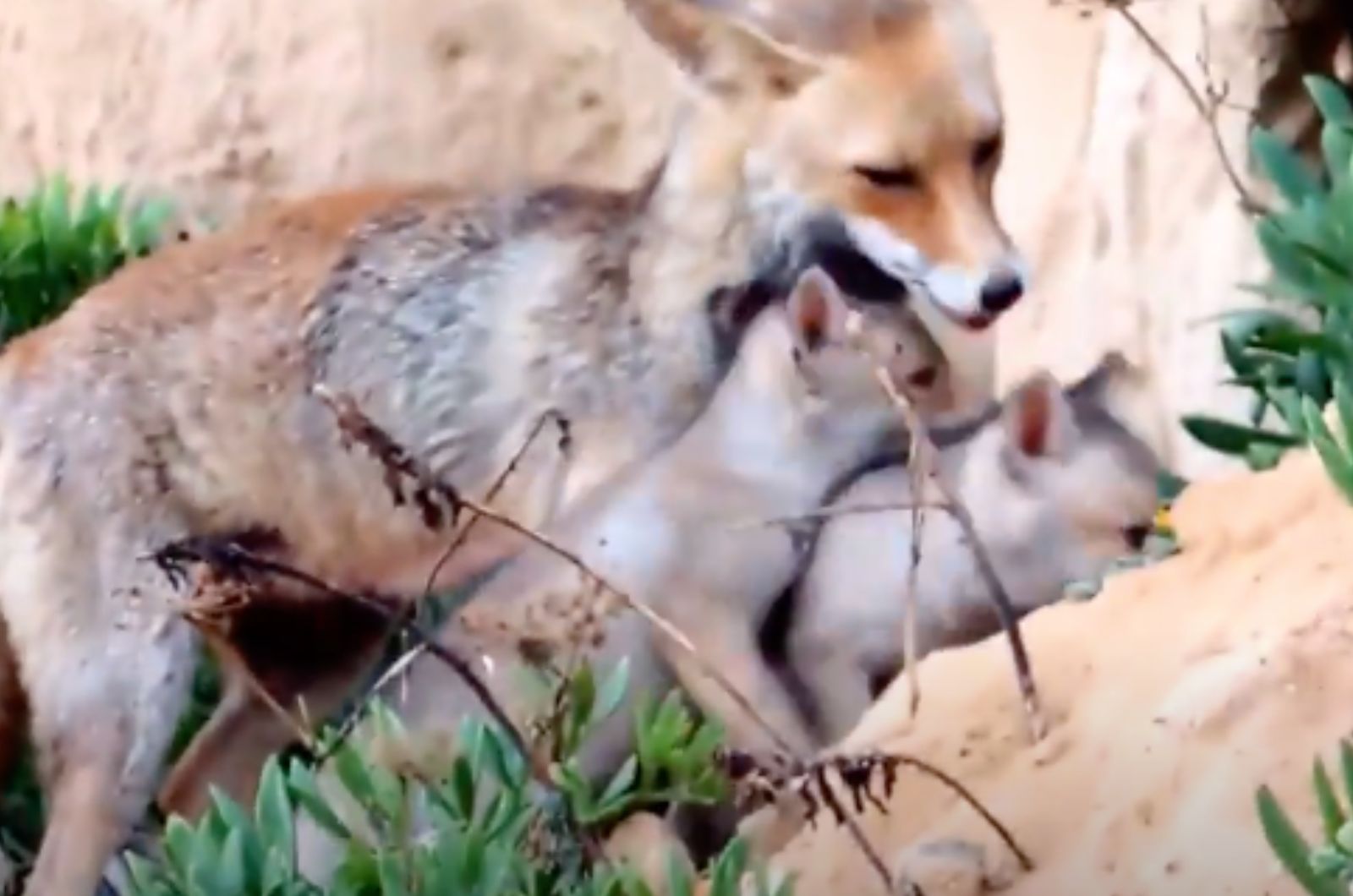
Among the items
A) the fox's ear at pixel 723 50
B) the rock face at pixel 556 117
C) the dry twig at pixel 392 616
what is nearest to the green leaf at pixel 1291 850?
the dry twig at pixel 392 616

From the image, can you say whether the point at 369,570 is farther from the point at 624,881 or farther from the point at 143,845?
the point at 624,881

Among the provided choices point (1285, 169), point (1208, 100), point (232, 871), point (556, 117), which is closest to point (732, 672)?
point (1285, 169)

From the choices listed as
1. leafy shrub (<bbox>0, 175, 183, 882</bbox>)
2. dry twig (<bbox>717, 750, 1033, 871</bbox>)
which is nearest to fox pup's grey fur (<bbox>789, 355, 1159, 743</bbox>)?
dry twig (<bbox>717, 750, 1033, 871</bbox>)

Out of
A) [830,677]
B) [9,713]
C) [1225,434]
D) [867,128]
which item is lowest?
[9,713]

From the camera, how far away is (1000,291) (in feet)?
4.73

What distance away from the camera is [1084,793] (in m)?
1.04

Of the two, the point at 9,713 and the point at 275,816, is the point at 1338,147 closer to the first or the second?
the point at 275,816

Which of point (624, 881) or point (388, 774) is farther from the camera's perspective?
point (388, 774)

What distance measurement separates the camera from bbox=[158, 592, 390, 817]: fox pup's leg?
4.97ft

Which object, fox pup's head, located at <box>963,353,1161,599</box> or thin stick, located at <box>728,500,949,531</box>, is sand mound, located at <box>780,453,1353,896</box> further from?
fox pup's head, located at <box>963,353,1161,599</box>

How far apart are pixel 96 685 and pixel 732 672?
1.39ft

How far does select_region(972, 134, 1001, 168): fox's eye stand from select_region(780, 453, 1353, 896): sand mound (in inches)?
15.0

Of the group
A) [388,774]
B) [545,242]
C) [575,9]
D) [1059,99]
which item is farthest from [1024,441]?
[575,9]

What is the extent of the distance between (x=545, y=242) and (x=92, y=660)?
0.46 m
